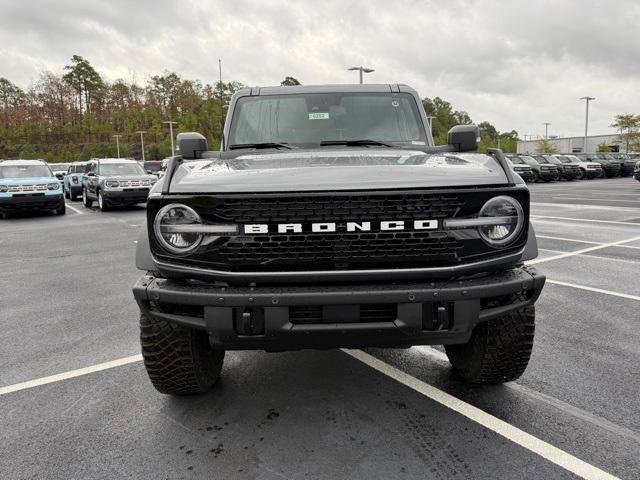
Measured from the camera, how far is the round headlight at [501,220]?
8.24 ft

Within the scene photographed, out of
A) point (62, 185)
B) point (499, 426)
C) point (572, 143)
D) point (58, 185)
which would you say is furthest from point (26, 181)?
point (572, 143)

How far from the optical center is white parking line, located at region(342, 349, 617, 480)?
240 cm

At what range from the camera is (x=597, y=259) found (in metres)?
7.45

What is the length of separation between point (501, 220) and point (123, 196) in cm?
1568

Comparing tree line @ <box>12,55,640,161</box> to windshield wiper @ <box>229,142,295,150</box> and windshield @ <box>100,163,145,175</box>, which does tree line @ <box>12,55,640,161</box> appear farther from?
windshield wiper @ <box>229,142,295,150</box>

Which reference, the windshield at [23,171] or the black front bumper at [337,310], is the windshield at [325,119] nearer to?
the black front bumper at [337,310]

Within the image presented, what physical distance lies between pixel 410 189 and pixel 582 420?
1683mm

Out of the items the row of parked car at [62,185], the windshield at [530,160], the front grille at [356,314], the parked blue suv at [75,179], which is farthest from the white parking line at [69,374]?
the windshield at [530,160]

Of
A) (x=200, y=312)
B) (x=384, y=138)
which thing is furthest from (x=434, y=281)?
(x=384, y=138)

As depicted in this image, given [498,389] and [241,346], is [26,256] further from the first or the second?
[498,389]

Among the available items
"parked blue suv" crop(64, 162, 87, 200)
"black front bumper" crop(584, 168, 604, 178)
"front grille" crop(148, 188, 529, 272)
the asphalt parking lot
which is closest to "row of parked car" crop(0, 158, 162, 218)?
"parked blue suv" crop(64, 162, 87, 200)

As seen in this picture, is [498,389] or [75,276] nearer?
[498,389]

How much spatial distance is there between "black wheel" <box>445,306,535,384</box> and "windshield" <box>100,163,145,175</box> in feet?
52.9

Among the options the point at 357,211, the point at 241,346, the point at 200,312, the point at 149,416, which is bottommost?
the point at 149,416
